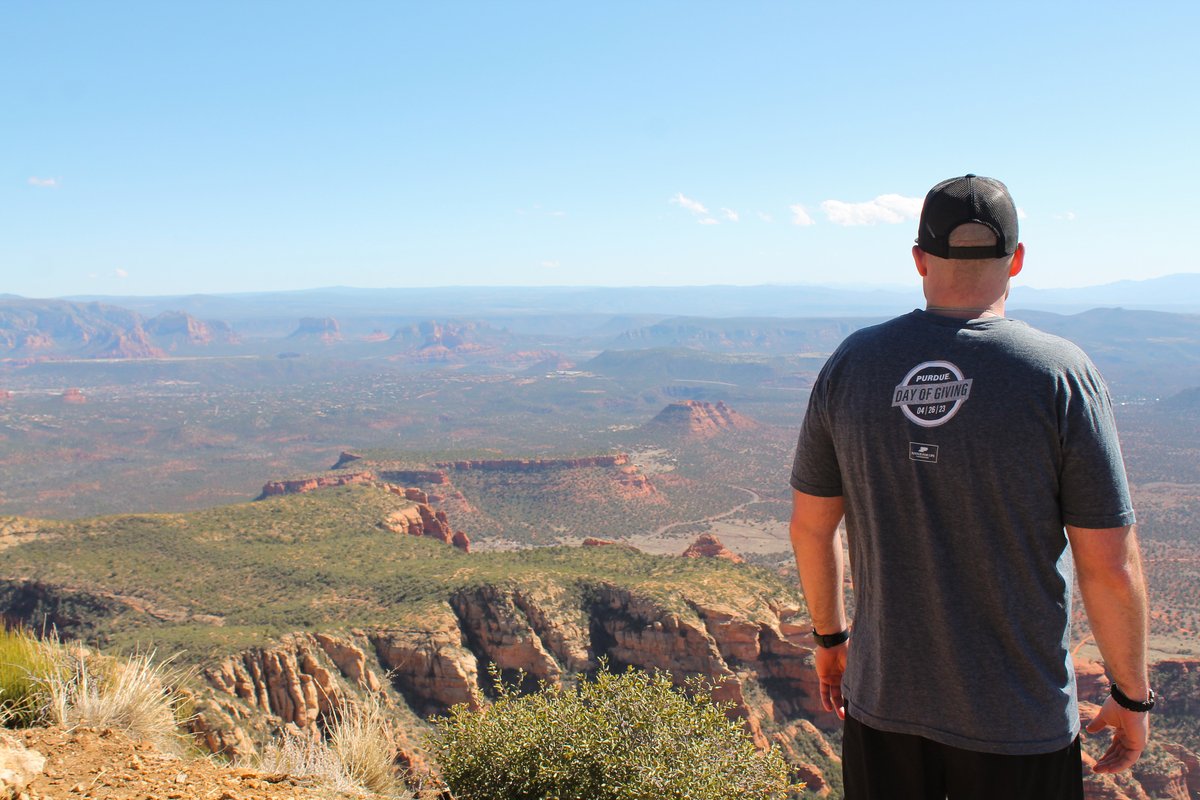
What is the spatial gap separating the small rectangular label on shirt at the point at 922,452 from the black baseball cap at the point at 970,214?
0.66 meters

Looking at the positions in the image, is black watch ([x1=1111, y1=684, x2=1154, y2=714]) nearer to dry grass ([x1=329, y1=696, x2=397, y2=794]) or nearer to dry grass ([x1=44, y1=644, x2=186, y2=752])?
dry grass ([x1=329, y1=696, x2=397, y2=794])

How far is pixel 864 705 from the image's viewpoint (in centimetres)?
287

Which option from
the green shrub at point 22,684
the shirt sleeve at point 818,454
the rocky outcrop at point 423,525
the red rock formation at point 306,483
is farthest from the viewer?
the red rock formation at point 306,483

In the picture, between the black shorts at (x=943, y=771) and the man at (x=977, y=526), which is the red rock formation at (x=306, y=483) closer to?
the black shorts at (x=943, y=771)

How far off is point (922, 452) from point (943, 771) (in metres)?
1.20

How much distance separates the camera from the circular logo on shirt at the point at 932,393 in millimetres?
2488

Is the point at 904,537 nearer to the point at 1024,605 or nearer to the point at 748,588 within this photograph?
the point at 1024,605

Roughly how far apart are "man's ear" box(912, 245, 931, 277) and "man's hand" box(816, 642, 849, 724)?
60.0 inches

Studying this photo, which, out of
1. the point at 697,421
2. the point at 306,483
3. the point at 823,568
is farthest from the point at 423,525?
the point at 697,421

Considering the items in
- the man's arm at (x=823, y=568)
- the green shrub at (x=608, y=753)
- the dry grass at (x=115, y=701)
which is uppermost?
the man's arm at (x=823, y=568)

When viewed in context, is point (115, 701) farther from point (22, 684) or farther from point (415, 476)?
point (415, 476)

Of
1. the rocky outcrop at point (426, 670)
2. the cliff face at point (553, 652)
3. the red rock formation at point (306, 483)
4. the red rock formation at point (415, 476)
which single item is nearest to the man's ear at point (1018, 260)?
the cliff face at point (553, 652)

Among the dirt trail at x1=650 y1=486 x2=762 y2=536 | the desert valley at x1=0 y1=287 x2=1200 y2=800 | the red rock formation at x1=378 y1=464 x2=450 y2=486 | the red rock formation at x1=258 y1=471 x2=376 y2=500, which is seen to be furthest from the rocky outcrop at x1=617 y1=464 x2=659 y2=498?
the red rock formation at x1=258 y1=471 x2=376 y2=500

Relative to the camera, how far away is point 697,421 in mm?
104750
